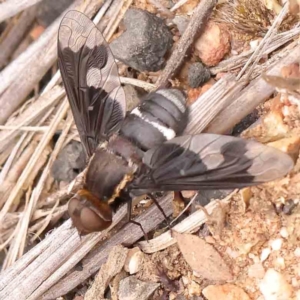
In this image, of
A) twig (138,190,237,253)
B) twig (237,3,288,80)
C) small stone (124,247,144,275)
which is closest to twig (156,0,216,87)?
twig (237,3,288,80)

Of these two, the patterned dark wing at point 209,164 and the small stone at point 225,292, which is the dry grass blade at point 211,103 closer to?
the patterned dark wing at point 209,164

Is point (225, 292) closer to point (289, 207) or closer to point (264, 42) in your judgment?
point (289, 207)

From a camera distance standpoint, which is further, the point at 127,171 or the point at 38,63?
the point at 38,63

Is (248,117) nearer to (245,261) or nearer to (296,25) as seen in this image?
(296,25)

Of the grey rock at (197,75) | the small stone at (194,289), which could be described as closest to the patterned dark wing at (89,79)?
the grey rock at (197,75)

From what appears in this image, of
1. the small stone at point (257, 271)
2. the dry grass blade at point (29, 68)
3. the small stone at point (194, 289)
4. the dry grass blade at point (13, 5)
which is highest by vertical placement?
the dry grass blade at point (13, 5)

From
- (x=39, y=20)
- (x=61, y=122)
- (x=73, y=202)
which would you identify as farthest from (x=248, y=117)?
(x=39, y=20)

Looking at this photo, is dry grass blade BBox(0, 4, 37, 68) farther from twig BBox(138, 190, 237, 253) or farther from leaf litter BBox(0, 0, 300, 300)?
twig BBox(138, 190, 237, 253)
